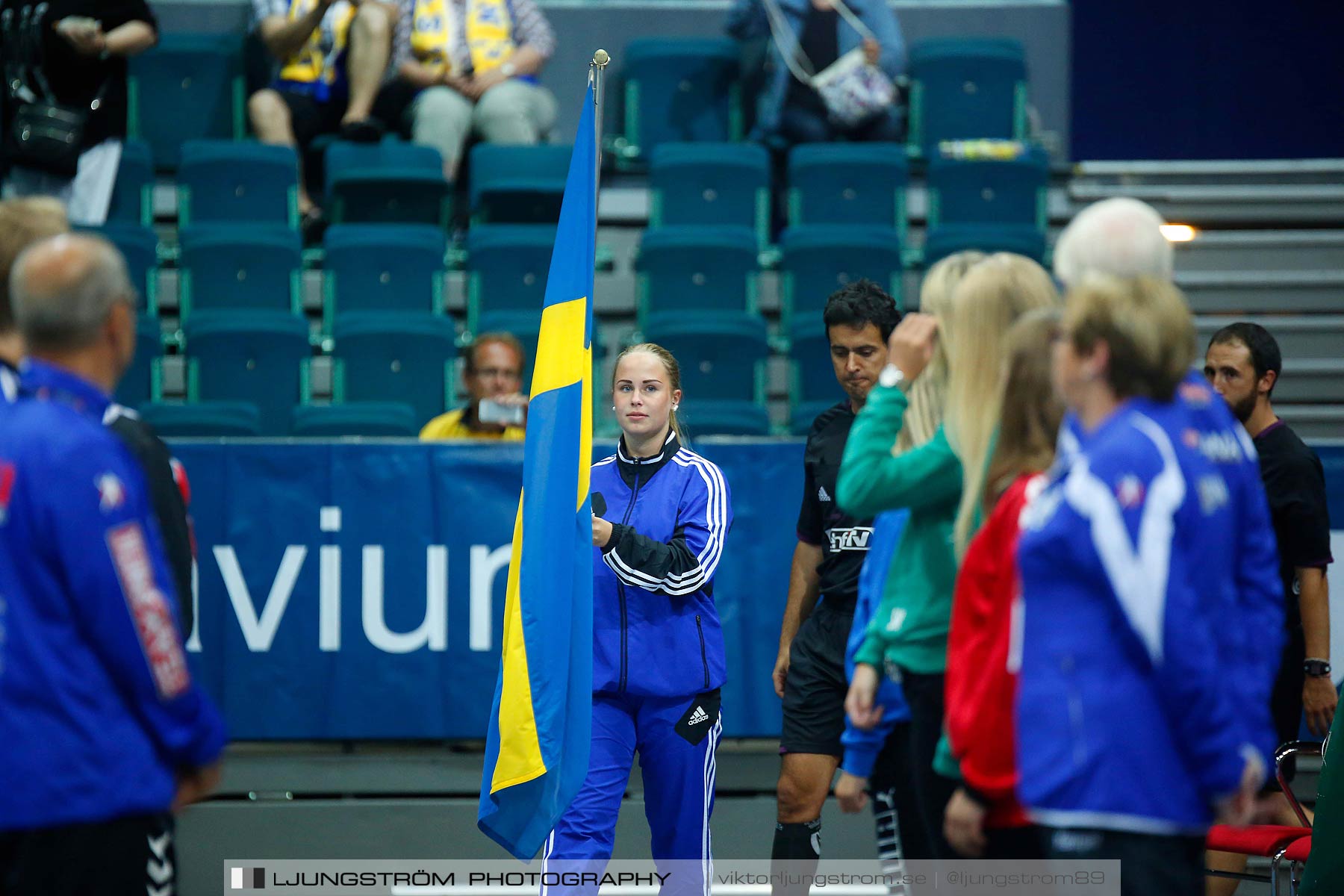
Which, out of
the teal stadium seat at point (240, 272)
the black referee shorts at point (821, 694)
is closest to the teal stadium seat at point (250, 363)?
the teal stadium seat at point (240, 272)

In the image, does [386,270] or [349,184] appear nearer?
[386,270]

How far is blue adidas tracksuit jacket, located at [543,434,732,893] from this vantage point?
441 cm

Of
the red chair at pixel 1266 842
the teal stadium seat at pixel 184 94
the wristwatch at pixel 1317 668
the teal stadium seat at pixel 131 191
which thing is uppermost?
the teal stadium seat at pixel 184 94

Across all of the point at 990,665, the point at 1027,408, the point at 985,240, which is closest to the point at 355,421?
the point at 985,240

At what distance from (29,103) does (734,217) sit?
463cm

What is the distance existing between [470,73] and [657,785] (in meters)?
7.26

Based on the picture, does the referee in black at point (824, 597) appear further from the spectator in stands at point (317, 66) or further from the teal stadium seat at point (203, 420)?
the spectator in stands at point (317, 66)

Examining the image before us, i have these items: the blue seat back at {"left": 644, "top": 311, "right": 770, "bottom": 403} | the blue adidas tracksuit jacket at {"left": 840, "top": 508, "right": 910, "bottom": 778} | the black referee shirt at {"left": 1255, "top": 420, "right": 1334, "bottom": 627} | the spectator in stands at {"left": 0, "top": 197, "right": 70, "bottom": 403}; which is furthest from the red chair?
the blue seat back at {"left": 644, "top": 311, "right": 770, "bottom": 403}

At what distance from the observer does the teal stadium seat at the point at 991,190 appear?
10.2 metres

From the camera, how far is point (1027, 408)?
Answer: 9.17 feet

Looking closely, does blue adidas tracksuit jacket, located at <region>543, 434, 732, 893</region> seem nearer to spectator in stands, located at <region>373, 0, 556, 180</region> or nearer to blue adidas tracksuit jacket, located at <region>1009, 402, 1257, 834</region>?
blue adidas tracksuit jacket, located at <region>1009, 402, 1257, 834</region>

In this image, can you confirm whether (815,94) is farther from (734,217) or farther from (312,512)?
(312,512)

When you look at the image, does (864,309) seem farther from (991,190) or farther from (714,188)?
(991,190)

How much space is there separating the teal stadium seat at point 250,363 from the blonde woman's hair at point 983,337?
6528 mm
